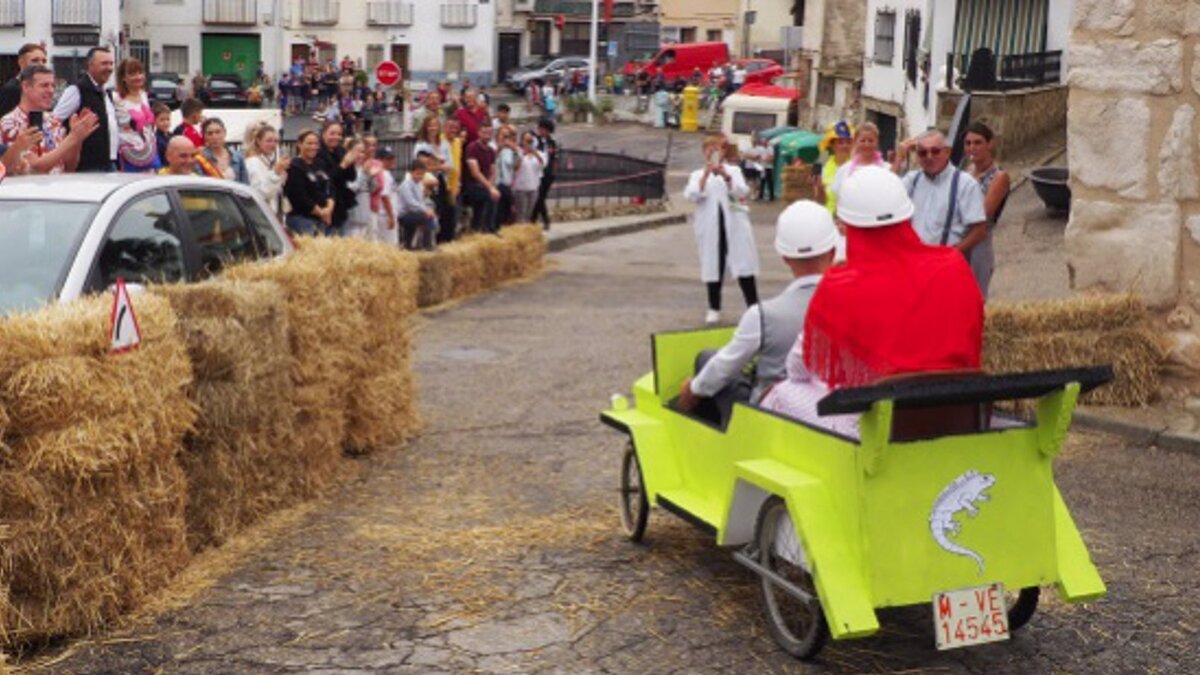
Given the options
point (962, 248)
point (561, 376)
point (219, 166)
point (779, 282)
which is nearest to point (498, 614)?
point (962, 248)

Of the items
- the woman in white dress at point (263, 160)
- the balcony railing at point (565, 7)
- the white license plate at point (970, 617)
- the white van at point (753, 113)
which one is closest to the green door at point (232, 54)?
the balcony railing at point (565, 7)

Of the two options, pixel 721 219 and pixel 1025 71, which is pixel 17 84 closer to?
pixel 721 219

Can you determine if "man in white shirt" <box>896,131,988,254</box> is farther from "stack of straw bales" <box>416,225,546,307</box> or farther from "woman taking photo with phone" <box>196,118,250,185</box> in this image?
"stack of straw bales" <box>416,225,546,307</box>

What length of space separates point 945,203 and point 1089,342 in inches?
48.9

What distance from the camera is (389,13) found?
246 ft

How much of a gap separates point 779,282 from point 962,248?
1232cm

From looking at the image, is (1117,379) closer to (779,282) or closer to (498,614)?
(498,614)

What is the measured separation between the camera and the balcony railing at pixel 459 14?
76.8 meters

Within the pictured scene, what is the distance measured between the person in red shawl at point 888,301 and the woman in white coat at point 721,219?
392 inches

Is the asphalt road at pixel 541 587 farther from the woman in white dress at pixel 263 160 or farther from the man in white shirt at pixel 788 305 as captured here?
the woman in white dress at pixel 263 160

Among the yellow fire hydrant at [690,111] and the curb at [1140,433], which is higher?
the curb at [1140,433]

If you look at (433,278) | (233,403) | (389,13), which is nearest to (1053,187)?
(433,278)

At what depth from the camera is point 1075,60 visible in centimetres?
1162

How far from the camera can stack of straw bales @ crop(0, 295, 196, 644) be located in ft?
21.7
